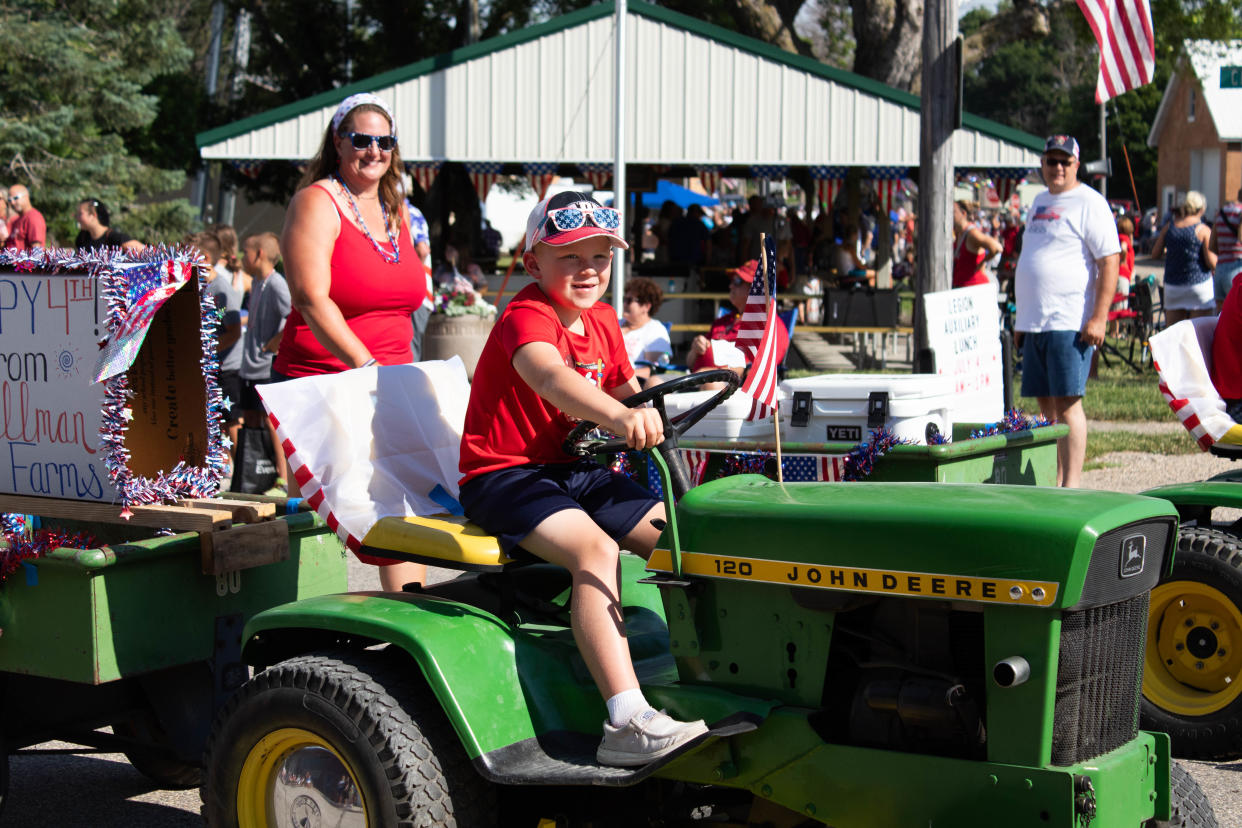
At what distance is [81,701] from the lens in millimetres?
3795

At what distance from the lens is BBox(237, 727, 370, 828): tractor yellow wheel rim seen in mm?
3135

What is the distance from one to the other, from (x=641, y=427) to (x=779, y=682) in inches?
25.1

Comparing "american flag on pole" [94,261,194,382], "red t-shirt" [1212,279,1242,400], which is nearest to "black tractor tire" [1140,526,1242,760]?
"red t-shirt" [1212,279,1242,400]

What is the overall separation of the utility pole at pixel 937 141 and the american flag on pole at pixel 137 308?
19.6 ft

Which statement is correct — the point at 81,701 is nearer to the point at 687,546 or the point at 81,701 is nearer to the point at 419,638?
the point at 419,638

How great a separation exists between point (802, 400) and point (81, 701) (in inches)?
117

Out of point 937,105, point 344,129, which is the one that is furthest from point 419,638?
point 937,105

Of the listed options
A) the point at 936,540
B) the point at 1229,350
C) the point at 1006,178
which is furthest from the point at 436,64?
Answer: the point at 936,540

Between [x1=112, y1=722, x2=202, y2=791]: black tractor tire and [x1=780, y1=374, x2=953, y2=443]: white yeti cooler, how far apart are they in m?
2.57

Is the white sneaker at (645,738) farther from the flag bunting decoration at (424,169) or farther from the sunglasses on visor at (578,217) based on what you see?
the flag bunting decoration at (424,169)

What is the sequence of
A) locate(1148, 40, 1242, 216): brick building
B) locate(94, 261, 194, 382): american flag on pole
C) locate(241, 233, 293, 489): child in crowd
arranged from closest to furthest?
locate(94, 261, 194, 382): american flag on pole, locate(241, 233, 293, 489): child in crowd, locate(1148, 40, 1242, 216): brick building

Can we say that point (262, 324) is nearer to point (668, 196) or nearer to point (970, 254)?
point (970, 254)

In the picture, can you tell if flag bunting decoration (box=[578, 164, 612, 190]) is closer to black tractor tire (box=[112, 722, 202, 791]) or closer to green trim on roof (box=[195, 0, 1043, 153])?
green trim on roof (box=[195, 0, 1043, 153])

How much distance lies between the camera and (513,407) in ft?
11.4
